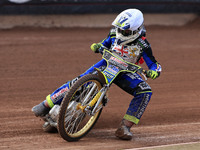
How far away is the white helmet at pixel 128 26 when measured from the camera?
19.0ft

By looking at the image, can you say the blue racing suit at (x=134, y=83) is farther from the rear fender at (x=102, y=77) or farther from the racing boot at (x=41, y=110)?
the rear fender at (x=102, y=77)

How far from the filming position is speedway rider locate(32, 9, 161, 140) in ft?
19.1

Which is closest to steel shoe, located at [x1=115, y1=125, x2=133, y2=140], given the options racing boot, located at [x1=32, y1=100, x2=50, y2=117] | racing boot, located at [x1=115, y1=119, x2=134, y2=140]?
racing boot, located at [x1=115, y1=119, x2=134, y2=140]

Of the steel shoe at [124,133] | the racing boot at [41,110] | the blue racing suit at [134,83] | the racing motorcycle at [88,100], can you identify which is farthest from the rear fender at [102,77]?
the racing boot at [41,110]

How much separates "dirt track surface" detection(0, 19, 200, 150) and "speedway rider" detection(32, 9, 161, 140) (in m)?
0.32

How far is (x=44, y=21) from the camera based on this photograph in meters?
13.1

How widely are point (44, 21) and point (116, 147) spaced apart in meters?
8.32

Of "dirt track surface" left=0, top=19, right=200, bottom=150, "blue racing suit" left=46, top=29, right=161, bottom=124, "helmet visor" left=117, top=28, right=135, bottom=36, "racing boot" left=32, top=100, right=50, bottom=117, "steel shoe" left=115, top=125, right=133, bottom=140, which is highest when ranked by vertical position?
"helmet visor" left=117, top=28, right=135, bottom=36

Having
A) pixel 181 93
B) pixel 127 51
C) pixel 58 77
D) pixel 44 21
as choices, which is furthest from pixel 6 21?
pixel 127 51

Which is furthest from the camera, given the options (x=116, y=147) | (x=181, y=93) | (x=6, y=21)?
(x=6, y=21)

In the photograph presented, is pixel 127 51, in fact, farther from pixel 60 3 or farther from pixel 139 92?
pixel 60 3

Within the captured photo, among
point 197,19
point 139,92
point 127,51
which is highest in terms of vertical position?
point 127,51

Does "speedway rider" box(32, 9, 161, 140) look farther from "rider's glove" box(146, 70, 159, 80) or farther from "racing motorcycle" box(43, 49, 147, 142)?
"racing motorcycle" box(43, 49, 147, 142)

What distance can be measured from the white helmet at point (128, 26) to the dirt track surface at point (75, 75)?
4.57 ft
